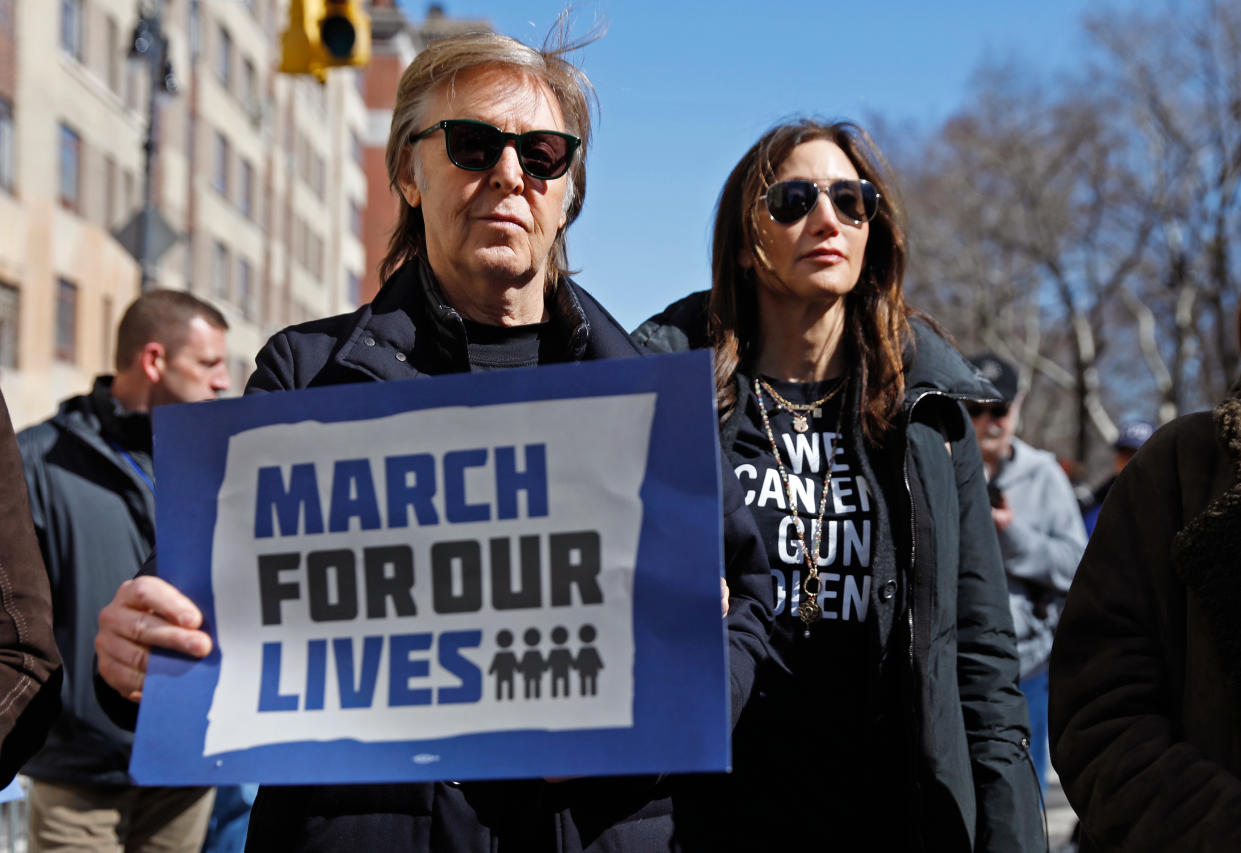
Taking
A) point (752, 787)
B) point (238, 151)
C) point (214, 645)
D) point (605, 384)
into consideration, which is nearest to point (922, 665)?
point (752, 787)

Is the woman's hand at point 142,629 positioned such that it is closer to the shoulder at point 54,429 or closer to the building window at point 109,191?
the shoulder at point 54,429

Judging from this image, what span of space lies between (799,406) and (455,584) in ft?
4.89

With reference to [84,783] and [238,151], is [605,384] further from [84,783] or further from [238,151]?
[238,151]

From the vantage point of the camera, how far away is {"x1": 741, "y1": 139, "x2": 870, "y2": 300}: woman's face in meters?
3.26

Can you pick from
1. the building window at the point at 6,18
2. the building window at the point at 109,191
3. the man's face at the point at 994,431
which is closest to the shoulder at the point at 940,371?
the man's face at the point at 994,431

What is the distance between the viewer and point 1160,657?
7.47ft

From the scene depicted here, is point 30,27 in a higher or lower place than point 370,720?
higher

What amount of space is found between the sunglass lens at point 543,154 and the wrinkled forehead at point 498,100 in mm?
26

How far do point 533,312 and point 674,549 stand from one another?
30.1 inches

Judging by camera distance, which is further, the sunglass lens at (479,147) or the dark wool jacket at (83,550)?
the dark wool jacket at (83,550)

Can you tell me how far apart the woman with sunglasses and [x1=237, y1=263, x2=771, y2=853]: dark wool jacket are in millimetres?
555

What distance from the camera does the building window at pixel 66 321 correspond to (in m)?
27.2

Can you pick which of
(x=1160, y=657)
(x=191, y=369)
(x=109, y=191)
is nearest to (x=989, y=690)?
(x=1160, y=657)

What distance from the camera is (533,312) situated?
253 centimetres
